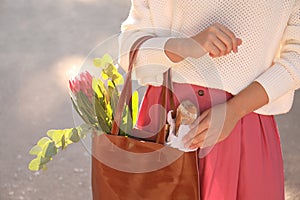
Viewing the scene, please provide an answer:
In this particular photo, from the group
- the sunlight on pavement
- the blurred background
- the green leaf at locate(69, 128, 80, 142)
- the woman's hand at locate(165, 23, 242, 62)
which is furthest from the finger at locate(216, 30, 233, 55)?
the sunlight on pavement

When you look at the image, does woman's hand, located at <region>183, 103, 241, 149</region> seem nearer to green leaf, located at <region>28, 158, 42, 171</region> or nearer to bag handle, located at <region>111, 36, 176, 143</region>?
bag handle, located at <region>111, 36, 176, 143</region>

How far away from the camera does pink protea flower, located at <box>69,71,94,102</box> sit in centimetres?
166

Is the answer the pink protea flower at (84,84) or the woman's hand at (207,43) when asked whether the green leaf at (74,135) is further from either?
the woman's hand at (207,43)

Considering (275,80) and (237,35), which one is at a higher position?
(237,35)

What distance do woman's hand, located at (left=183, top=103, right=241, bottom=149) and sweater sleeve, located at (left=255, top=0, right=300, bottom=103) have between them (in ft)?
0.35

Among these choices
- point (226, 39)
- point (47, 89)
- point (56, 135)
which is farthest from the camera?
point (47, 89)

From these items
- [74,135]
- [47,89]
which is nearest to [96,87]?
[74,135]

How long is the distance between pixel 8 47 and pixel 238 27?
2953mm

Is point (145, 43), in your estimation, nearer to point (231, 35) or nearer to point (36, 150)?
point (231, 35)

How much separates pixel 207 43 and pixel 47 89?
245 centimetres

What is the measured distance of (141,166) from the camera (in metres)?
1.58

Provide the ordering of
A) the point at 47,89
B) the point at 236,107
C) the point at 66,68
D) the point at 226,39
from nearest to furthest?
the point at 226,39
the point at 236,107
the point at 47,89
the point at 66,68

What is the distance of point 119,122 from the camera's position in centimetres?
157

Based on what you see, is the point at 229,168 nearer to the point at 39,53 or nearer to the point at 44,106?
the point at 44,106
